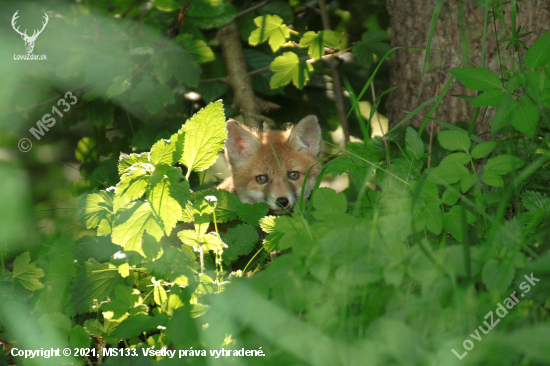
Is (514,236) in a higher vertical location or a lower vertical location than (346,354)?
higher

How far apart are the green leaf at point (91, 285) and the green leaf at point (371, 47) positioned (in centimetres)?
174

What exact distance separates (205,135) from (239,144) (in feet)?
6.02

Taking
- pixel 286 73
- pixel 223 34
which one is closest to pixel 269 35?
pixel 286 73

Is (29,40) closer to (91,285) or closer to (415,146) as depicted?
(91,285)

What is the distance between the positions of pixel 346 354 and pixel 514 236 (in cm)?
51

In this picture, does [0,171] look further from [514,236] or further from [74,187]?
[514,236]

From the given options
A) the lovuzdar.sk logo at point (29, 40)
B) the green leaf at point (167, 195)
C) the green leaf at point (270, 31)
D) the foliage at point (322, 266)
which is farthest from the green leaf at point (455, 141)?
the lovuzdar.sk logo at point (29, 40)

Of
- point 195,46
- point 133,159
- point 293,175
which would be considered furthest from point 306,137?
point 133,159

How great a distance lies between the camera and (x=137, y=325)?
3.40 feet

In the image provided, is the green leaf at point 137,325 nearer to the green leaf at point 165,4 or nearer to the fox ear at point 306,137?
the green leaf at point 165,4

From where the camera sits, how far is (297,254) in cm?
101

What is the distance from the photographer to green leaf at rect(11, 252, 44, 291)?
1.34 meters

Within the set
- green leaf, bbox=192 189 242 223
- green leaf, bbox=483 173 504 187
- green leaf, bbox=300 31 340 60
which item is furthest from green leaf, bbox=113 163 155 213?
green leaf, bbox=300 31 340 60

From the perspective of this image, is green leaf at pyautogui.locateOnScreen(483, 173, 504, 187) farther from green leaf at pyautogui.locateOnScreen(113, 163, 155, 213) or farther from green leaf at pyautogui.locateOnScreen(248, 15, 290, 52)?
green leaf at pyautogui.locateOnScreen(248, 15, 290, 52)
